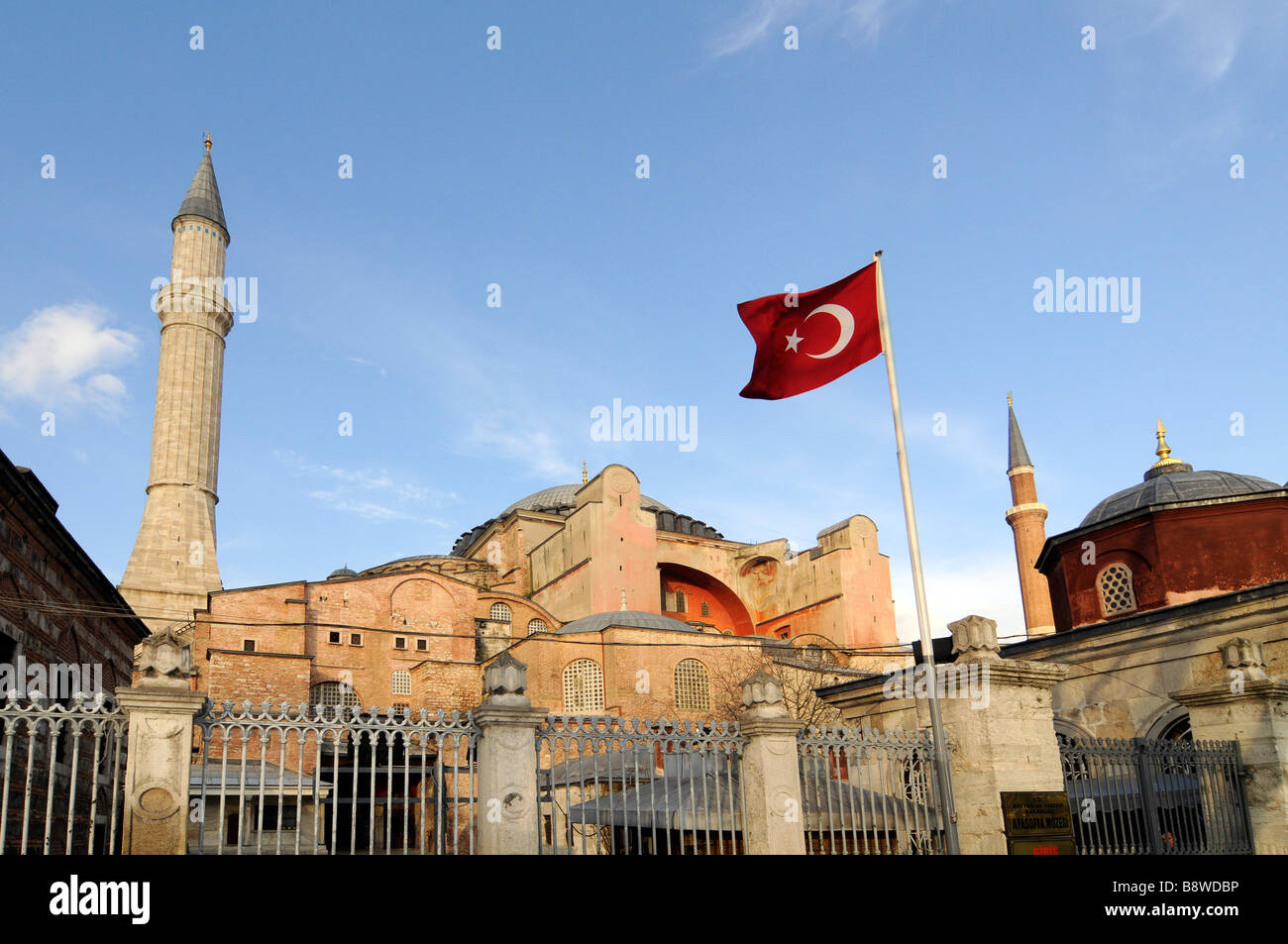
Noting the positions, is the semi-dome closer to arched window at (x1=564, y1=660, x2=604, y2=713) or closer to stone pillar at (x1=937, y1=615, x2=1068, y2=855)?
stone pillar at (x1=937, y1=615, x2=1068, y2=855)

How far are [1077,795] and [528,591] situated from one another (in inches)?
1649

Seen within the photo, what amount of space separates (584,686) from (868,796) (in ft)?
95.4

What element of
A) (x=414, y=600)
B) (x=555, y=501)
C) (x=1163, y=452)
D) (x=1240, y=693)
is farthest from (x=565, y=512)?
(x=1240, y=693)

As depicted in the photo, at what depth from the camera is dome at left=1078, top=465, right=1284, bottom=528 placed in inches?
776

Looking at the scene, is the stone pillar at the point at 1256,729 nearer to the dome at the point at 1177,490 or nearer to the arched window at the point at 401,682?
the dome at the point at 1177,490

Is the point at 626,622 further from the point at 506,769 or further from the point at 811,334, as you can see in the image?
the point at 506,769

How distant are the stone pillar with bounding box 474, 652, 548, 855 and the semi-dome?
51.7ft

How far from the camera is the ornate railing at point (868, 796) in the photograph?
8.44m

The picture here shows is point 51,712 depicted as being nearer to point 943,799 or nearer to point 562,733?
point 562,733

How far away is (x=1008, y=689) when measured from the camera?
30.1 feet

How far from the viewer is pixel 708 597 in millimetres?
55312

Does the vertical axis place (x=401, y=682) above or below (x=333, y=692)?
above
